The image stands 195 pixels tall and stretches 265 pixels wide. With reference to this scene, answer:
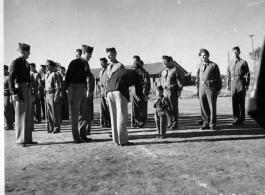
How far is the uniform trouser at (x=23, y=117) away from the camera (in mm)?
4895

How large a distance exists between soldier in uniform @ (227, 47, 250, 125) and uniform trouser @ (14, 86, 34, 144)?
555cm

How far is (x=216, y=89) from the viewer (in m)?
6.70

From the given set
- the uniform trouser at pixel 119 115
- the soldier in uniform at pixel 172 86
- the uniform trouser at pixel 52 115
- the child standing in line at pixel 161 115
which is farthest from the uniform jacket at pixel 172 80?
the uniform trouser at pixel 52 115

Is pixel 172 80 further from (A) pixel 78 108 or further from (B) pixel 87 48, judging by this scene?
(A) pixel 78 108

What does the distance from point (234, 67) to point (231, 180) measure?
5344 millimetres

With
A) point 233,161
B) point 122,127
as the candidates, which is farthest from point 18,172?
point 233,161

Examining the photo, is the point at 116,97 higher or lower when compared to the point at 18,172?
higher

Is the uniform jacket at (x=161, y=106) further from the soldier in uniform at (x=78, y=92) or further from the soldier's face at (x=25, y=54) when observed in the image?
the soldier's face at (x=25, y=54)

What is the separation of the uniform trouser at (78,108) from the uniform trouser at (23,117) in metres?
0.84

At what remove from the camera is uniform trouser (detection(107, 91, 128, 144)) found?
4.76 metres

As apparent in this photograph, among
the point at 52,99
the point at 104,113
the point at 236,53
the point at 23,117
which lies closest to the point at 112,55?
the point at 23,117

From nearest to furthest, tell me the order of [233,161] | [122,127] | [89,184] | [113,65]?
[89,184] < [233,161] < [122,127] < [113,65]

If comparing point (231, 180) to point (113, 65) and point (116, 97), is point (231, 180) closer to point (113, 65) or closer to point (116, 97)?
point (116, 97)

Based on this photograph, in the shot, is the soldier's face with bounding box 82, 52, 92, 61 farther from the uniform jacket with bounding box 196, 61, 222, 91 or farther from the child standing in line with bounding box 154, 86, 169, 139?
the uniform jacket with bounding box 196, 61, 222, 91
